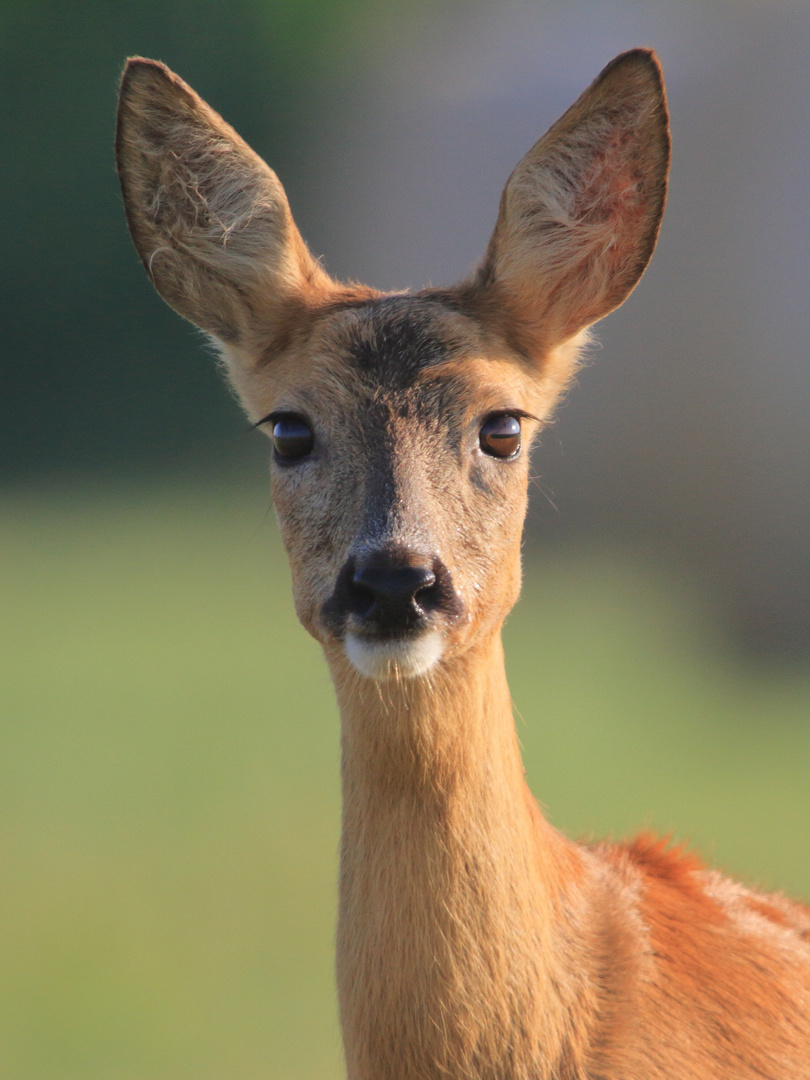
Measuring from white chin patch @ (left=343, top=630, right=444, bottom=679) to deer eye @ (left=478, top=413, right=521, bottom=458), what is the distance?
0.45 m

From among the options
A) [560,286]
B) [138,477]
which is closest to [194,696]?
[138,477]

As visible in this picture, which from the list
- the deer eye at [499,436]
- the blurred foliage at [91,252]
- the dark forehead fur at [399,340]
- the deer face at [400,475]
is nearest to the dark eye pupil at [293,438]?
the deer face at [400,475]

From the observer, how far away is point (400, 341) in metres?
2.04

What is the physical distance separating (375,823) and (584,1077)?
531mm

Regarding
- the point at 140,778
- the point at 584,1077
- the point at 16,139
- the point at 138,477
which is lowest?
the point at 584,1077

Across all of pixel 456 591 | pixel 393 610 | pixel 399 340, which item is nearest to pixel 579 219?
pixel 399 340

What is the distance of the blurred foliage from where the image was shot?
1083cm

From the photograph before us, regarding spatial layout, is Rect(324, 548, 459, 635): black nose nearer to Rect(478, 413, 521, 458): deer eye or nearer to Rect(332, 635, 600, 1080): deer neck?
Rect(332, 635, 600, 1080): deer neck

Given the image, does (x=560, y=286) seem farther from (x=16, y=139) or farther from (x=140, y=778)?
(x=16, y=139)

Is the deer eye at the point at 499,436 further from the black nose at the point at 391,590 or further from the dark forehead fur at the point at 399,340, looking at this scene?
the black nose at the point at 391,590

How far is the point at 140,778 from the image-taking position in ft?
22.3

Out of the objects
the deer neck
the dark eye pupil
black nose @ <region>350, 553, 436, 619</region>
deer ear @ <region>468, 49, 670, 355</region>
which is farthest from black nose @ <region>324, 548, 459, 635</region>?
deer ear @ <region>468, 49, 670, 355</region>

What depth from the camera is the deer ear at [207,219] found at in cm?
218

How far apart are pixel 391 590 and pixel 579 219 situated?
3.41 ft
